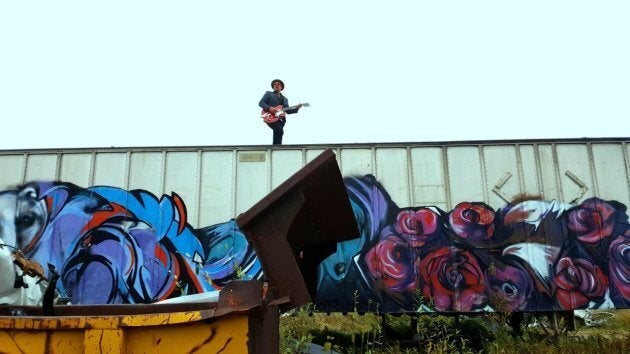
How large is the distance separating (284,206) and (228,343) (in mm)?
733

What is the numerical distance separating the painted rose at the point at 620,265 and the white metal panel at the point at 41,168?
8.89 metres

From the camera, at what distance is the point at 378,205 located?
7473 millimetres

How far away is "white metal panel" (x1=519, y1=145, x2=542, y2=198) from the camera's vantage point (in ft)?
24.6

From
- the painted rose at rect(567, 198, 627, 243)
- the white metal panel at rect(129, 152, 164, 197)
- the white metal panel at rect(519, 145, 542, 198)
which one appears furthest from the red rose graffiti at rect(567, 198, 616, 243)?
the white metal panel at rect(129, 152, 164, 197)

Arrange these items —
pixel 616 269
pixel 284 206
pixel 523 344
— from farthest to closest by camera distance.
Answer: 1. pixel 616 269
2. pixel 523 344
3. pixel 284 206

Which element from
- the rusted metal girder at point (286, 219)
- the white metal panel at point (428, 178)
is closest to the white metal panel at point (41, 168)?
the white metal panel at point (428, 178)

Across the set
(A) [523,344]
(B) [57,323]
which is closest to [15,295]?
(B) [57,323]

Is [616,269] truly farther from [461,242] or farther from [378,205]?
[378,205]

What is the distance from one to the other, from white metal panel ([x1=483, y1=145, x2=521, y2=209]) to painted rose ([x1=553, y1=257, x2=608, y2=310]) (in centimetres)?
124

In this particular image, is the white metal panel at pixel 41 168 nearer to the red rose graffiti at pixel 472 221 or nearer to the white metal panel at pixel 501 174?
the red rose graffiti at pixel 472 221

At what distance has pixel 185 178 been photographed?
7684 mm

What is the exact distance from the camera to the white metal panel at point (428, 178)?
746 centimetres

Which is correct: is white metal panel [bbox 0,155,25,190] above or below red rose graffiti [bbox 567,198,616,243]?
above

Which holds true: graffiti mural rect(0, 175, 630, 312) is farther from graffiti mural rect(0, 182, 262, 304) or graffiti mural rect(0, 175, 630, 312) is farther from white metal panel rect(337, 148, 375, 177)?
white metal panel rect(337, 148, 375, 177)
